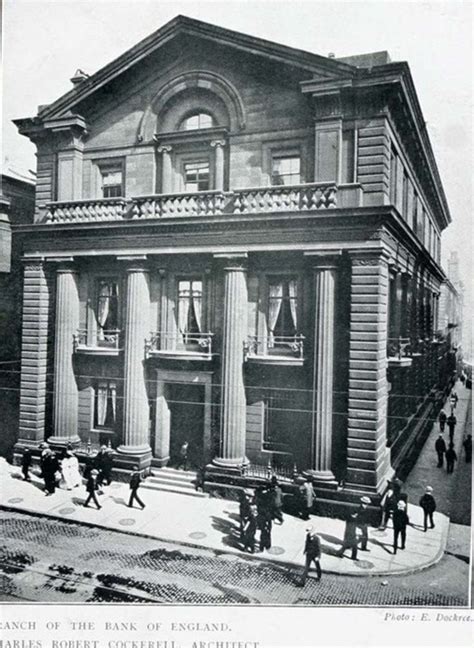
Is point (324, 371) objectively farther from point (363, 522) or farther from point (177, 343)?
point (177, 343)

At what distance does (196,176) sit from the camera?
1784 centimetres

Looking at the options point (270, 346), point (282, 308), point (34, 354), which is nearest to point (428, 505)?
point (270, 346)

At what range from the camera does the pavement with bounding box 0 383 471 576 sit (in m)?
12.5

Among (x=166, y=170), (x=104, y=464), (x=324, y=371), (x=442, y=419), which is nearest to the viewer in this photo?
(x=324, y=371)

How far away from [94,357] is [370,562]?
12028mm

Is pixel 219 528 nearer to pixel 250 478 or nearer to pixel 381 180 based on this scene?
pixel 250 478

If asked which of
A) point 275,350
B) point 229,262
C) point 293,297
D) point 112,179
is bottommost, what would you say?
point 275,350

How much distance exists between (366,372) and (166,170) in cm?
1012

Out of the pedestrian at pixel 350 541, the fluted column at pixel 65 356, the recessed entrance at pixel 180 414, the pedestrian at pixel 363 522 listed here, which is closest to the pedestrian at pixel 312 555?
the pedestrian at pixel 350 541

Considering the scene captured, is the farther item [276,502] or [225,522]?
[225,522]

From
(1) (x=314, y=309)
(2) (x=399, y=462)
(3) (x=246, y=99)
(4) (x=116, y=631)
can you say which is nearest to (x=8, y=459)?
(4) (x=116, y=631)

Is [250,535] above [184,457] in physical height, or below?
below

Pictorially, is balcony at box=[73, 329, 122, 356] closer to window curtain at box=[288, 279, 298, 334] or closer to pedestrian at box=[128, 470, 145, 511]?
pedestrian at box=[128, 470, 145, 511]

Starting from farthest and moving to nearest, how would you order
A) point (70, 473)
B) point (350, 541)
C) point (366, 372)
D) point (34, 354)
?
point (34, 354), point (70, 473), point (366, 372), point (350, 541)
